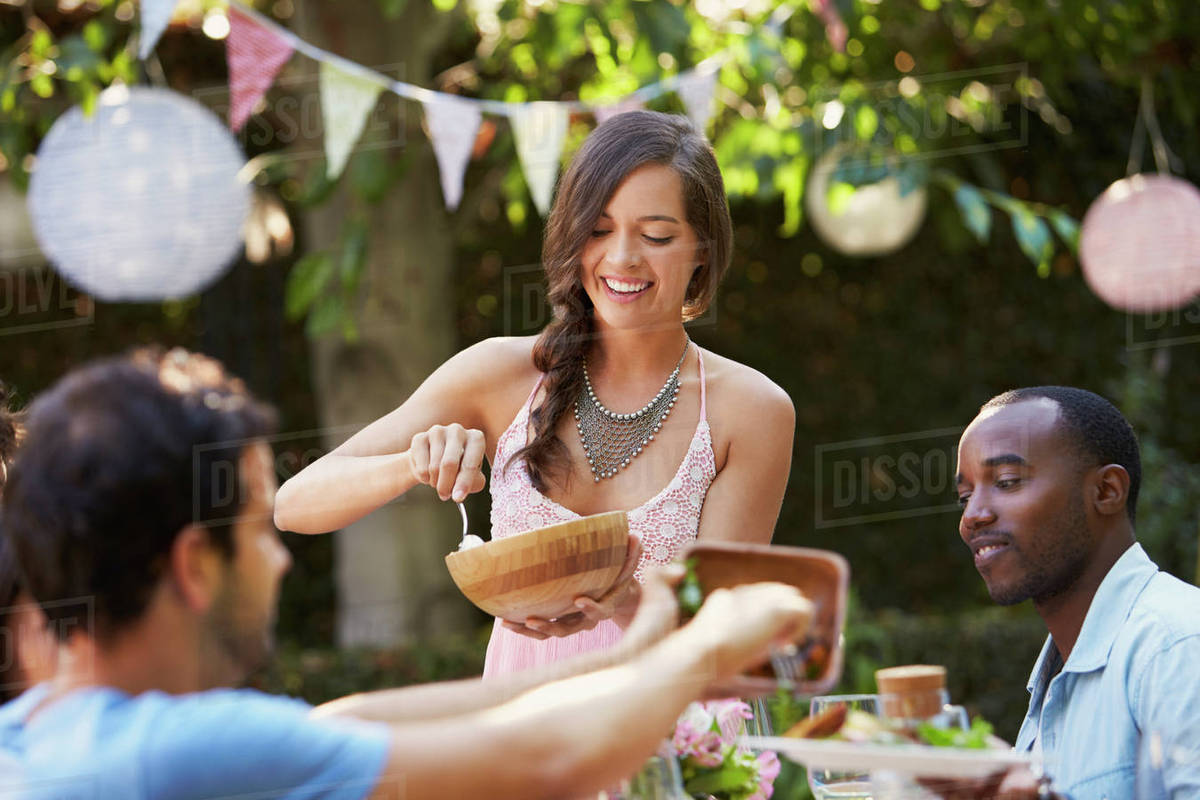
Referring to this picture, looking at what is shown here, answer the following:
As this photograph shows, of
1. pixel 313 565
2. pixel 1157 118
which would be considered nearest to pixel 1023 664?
pixel 1157 118

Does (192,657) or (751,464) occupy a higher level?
(751,464)

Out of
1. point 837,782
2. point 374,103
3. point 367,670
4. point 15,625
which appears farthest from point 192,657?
point 367,670

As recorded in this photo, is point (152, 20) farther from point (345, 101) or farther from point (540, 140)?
point (540, 140)

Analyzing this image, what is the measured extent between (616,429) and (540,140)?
2141mm

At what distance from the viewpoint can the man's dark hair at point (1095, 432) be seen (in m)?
2.13

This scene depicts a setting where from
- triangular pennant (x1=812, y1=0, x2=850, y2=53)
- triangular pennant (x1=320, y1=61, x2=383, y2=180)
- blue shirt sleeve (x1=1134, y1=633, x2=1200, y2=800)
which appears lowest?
blue shirt sleeve (x1=1134, y1=633, x2=1200, y2=800)

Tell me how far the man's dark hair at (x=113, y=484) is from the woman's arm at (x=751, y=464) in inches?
46.5

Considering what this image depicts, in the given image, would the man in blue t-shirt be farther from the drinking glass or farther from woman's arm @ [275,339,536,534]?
woman's arm @ [275,339,536,534]

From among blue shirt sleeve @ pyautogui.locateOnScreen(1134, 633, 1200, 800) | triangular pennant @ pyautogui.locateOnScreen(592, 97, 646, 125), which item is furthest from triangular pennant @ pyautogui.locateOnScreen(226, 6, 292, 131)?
blue shirt sleeve @ pyautogui.locateOnScreen(1134, 633, 1200, 800)

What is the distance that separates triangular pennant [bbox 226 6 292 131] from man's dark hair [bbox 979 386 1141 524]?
274 centimetres

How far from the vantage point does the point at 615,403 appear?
2537 mm

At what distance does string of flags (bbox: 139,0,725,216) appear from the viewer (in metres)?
4.16

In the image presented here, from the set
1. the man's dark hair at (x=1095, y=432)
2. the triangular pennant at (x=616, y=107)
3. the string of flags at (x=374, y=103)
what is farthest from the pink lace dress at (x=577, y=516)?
the triangular pennant at (x=616, y=107)

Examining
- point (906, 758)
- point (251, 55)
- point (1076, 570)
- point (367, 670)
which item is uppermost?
point (251, 55)
